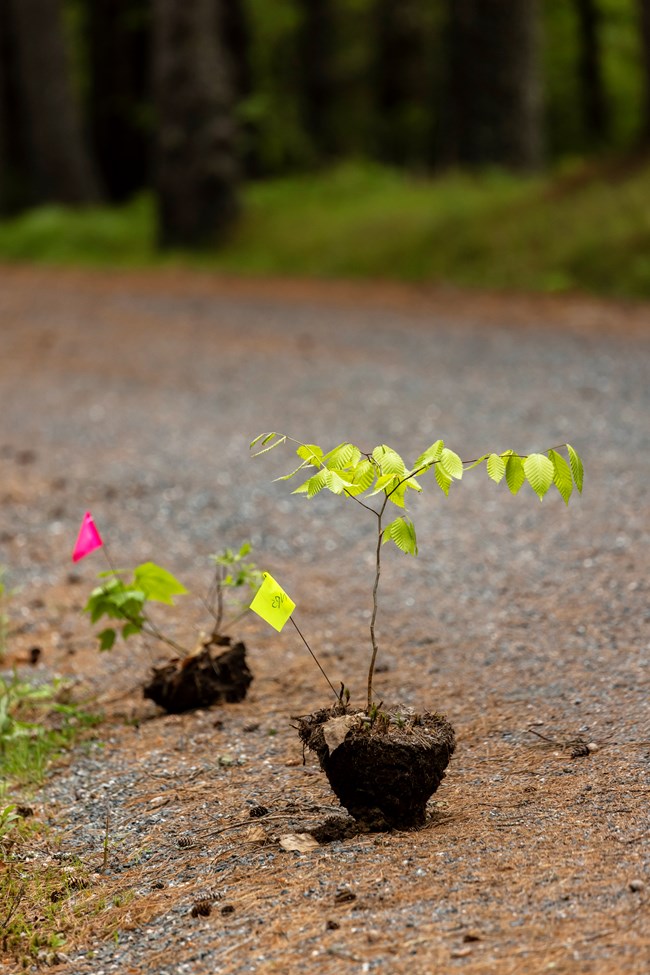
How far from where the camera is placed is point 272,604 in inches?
110

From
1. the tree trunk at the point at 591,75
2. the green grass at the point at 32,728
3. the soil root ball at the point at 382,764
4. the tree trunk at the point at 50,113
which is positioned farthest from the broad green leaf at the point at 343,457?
the tree trunk at the point at 591,75

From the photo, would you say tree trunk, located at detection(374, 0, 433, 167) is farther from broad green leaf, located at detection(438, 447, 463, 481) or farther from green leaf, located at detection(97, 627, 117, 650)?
broad green leaf, located at detection(438, 447, 463, 481)

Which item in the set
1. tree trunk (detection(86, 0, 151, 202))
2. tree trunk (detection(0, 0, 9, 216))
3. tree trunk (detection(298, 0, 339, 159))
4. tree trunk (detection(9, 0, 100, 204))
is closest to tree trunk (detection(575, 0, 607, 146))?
tree trunk (detection(298, 0, 339, 159))

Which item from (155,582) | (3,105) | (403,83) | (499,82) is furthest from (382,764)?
(3,105)

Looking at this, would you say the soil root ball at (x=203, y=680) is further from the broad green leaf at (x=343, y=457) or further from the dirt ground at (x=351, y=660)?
the broad green leaf at (x=343, y=457)

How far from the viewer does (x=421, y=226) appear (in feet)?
44.8

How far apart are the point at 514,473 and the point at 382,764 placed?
0.71 meters

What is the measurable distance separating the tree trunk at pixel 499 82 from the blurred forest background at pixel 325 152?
0.02 meters

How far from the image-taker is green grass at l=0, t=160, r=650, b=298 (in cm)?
Result: 1160

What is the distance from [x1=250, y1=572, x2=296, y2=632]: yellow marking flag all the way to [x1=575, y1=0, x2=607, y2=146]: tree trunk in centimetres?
3003

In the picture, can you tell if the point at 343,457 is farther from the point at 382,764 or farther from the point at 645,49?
the point at 645,49

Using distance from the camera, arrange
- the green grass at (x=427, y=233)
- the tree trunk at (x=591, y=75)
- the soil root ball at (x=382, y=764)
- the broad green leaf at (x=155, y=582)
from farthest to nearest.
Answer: the tree trunk at (x=591, y=75)
the green grass at (x=427, y=233)
the broad green leaf at (x=155, y=582)
the soil root ball at (x=382, y=764)

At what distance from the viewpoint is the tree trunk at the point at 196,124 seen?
16.2 m

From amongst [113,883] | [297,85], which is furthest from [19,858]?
[297,85]
